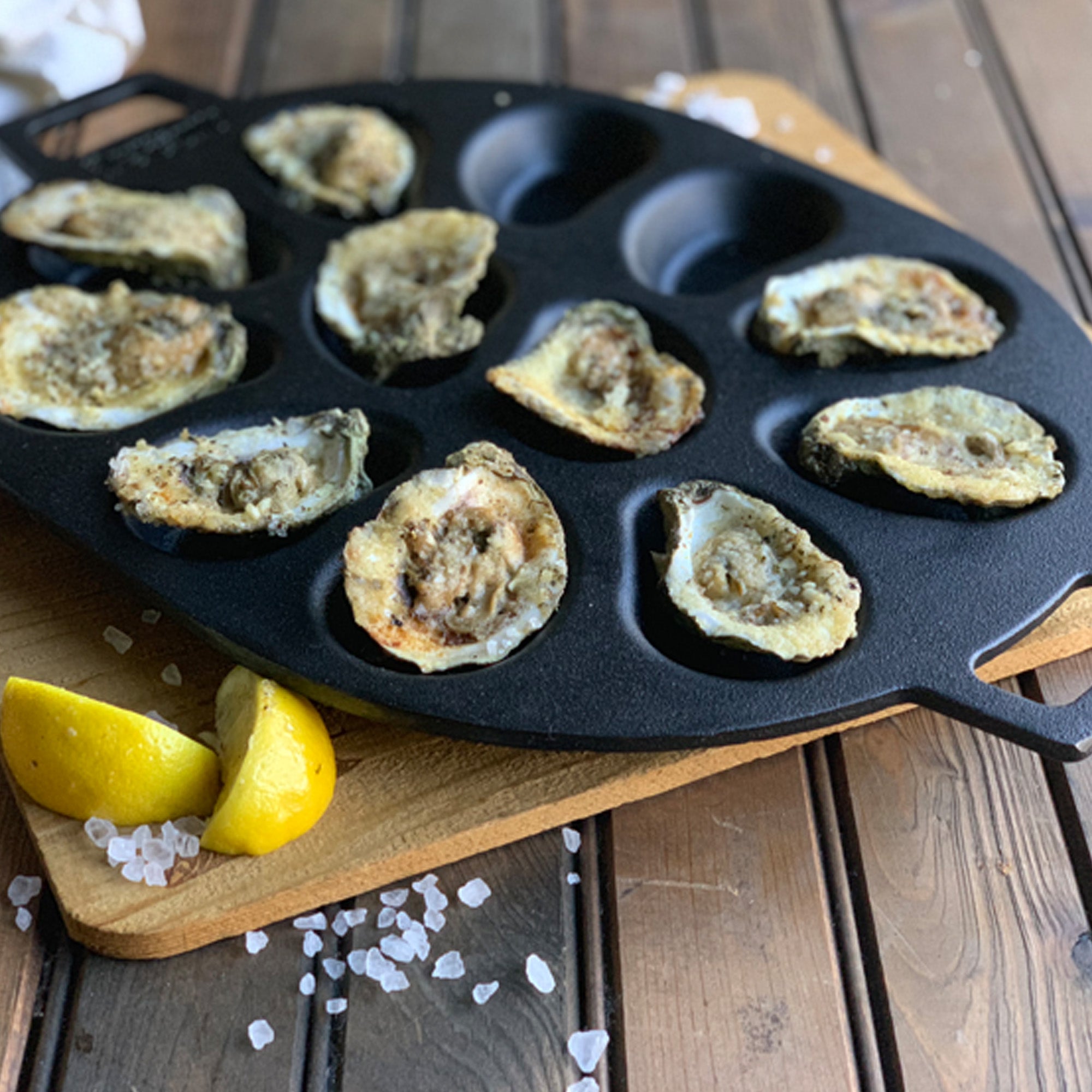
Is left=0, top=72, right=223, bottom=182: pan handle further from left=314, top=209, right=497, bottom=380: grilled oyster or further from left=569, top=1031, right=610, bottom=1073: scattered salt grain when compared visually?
left=569, top=1031, right=610, bottom=1073: scattered salt grain

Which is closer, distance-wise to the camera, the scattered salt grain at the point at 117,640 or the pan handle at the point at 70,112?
the scattered salt grain at the point at 117,640

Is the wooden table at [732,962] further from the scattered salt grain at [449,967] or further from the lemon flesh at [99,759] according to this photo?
the lemon flesh at [99,759]

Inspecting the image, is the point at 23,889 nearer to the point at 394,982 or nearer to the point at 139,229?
the point at 394,982

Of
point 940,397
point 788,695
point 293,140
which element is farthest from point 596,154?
point 788,695

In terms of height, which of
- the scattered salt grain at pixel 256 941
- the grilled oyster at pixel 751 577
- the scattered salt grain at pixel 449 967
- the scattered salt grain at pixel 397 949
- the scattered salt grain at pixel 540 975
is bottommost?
the scattered salt grain at pixel 256 941

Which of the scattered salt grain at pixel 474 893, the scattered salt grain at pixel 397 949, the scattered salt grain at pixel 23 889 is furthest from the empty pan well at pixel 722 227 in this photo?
the scattered salt grain at pixel 23 889

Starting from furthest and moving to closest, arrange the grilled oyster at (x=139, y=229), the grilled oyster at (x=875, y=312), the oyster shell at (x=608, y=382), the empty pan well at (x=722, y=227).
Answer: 1. the empty pan well at (x=722, y=227)
2. the grilled oyster at (x=139, y=229)
3. the grilled oyster at (x=875, y=312)
4. the oyster shell at (x=608, y=382)

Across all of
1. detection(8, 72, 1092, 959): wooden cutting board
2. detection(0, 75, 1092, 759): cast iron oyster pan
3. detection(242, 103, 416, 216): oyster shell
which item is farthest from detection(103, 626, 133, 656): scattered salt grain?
detection(242, 103, 416, 216): oyster shell

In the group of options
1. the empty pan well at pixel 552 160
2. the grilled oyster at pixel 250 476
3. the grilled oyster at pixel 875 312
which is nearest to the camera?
the grilled oyster at pixel 250 476

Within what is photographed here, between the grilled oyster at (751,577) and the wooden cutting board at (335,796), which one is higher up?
the grilled oyster at (751,577)
